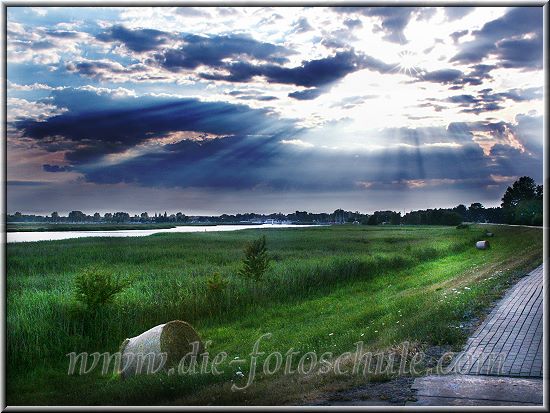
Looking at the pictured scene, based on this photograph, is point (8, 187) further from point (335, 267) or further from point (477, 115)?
point (477, 115)

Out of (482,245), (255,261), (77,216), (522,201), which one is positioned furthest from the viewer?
(482,245)

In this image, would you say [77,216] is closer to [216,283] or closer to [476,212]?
[216,283]

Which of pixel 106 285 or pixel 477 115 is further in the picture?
pixel 477 115

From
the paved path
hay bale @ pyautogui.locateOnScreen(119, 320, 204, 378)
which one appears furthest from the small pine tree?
the paved path

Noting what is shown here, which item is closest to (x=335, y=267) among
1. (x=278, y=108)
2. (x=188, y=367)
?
(x=278, y=108)

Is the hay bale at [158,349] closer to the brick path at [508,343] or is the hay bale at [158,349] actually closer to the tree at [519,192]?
the brick path at [508,343]

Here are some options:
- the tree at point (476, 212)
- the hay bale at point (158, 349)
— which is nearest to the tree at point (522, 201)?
the tree at point (476, 212)

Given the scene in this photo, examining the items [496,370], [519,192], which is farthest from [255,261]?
[519,192]
